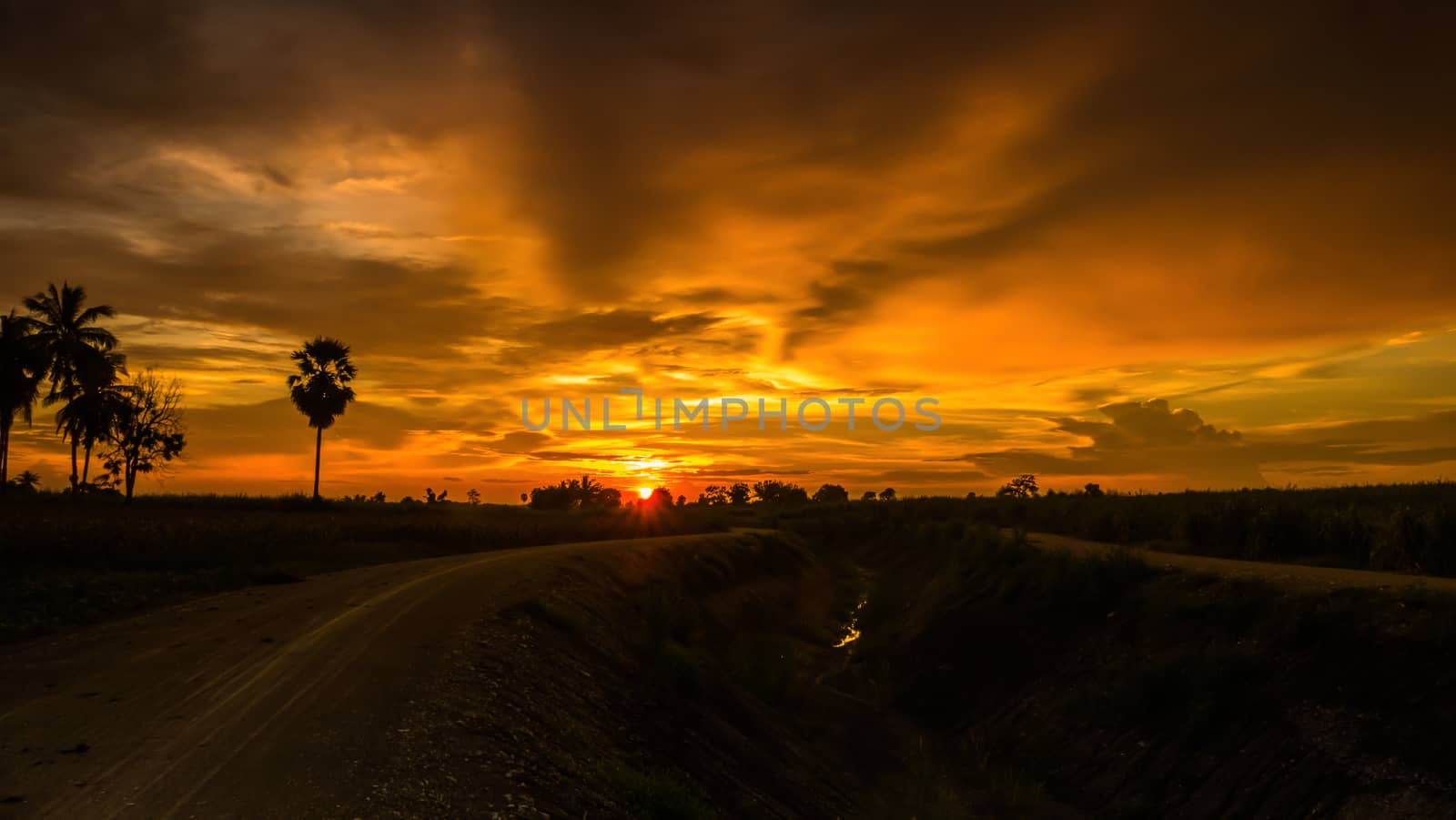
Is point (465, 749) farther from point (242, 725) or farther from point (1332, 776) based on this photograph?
point (1332, 776)

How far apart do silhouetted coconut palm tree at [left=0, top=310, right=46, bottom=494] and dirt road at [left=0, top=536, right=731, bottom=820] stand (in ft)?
192

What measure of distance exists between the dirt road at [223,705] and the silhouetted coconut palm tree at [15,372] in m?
58.7

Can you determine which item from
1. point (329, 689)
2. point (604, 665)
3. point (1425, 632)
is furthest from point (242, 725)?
point (1425, 632)

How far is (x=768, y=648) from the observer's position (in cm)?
2847

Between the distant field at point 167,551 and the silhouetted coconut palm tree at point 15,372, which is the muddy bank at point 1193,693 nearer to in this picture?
the distant field at point 167,551

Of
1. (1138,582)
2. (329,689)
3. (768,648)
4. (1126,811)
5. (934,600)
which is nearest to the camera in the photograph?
(329,689)

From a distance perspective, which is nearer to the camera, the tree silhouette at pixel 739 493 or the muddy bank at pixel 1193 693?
the muddy bank at pixel 1193 693

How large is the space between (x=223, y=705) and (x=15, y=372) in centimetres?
6803

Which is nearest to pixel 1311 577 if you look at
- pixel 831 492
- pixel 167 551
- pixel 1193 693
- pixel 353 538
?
pixel 1193 693

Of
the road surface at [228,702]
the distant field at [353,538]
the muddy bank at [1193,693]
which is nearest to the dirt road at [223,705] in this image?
the road surface at [228,702]

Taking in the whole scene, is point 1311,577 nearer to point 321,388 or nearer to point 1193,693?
point 1193,693

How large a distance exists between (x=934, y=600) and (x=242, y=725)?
90.6ft

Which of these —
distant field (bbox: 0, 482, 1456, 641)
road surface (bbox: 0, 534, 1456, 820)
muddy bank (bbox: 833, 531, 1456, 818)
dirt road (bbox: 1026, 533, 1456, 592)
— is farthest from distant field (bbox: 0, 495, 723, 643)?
dirt road (bbox: 1026, 533, 1456, 592)

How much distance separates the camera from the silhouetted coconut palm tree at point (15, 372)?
60875mm
